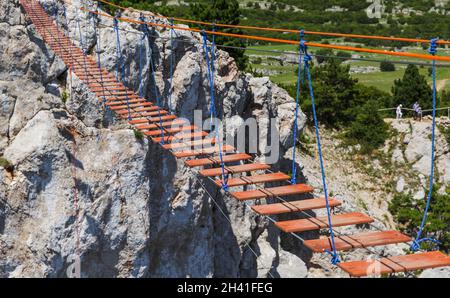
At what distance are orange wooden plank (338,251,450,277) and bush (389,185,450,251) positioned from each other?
1028 inches

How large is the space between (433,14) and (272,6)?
3017cm

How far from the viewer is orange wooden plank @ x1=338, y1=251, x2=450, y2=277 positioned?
6.57m

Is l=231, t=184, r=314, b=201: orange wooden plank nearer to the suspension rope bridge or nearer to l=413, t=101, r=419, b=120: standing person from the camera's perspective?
the suspension rope bridge

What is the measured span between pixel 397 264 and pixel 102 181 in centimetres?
1162

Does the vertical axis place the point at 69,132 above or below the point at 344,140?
above

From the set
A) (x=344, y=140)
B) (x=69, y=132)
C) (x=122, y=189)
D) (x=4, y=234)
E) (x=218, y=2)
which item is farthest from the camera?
(x=344, y=140)

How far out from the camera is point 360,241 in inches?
289

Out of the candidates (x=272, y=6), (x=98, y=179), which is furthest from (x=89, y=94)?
(x=272, y=6)

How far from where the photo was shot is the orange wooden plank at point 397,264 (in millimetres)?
6566

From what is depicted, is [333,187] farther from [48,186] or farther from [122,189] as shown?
[48,186]

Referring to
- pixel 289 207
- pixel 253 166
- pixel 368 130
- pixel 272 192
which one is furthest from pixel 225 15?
pixel 289 207

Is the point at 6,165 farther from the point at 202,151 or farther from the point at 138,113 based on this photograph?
the point at 202,151

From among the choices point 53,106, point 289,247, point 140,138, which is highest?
point 53,106

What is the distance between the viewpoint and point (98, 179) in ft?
54.1
